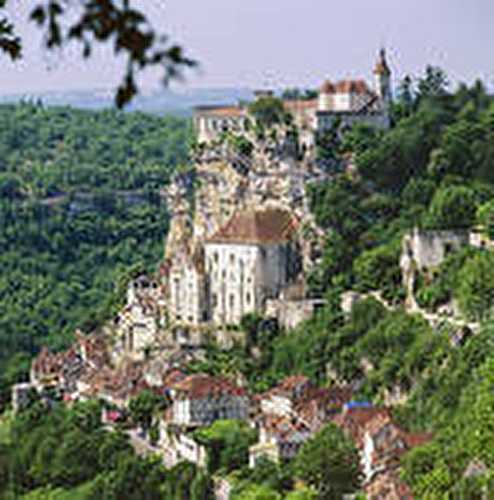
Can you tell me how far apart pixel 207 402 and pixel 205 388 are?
443 millimetres

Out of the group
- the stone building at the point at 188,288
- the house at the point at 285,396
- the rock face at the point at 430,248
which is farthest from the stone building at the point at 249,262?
the rock face at the point at 430,248

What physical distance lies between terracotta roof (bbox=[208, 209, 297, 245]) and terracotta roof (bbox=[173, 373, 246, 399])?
7.11 metres

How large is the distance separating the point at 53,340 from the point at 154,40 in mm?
60745

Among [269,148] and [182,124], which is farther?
[182,124]

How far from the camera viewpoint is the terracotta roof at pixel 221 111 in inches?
2170

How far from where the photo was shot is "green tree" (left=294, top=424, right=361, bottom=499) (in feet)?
99.2

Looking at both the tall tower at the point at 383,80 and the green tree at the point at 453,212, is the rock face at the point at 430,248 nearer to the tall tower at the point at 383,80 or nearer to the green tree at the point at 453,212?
the green tree at the point at 453,212

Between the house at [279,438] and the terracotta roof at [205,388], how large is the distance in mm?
2191

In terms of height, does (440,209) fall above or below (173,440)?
above

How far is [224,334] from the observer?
152 ft

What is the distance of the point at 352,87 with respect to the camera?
5156 cm

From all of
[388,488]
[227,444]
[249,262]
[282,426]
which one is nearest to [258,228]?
[249,262]

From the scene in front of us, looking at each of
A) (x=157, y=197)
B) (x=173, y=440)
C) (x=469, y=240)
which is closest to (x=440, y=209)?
(x=469, y=240)

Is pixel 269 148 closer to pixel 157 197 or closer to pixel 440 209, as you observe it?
pixel 440 209
